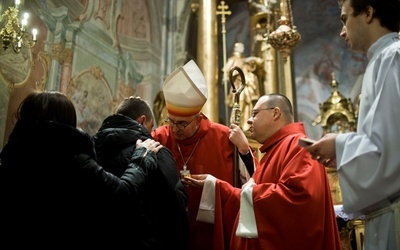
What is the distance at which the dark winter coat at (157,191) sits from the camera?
2.21 metres

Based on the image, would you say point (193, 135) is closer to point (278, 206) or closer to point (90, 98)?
point (278, 206)

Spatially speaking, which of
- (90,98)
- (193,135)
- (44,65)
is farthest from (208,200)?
(90,98)

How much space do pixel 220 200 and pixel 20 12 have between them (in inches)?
130

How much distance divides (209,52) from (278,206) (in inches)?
224

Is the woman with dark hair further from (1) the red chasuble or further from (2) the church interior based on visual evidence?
(2) the church interior

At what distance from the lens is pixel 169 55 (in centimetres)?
844

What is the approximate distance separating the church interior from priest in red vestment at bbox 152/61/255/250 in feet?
0.83

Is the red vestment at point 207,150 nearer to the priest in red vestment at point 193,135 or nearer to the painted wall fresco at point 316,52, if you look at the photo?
the priest in red vestment at point 193,135

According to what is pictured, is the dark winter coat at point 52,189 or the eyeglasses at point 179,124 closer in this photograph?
the dark winter coat at point 52,189

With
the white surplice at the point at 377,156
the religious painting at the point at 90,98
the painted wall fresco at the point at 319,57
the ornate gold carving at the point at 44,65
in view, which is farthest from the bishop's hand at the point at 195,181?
the painted wall fresco at the point at 319,57

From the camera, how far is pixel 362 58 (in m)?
10.3

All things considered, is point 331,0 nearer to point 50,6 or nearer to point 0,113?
point 50,6

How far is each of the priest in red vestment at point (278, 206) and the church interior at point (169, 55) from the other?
758 millimetres

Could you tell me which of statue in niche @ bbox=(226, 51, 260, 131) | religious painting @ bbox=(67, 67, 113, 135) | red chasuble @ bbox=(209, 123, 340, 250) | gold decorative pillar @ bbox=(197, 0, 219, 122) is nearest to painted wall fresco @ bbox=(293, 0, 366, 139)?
statue in niche @ bbox=(226, 51, 260, 131)
